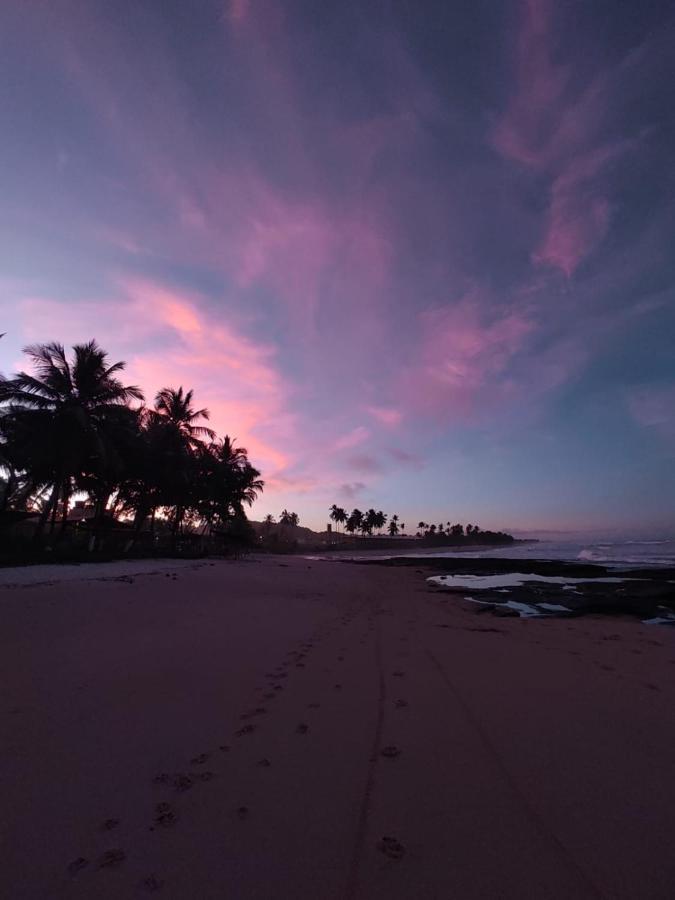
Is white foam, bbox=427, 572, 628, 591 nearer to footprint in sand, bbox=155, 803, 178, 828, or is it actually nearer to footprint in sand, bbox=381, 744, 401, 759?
footprint in sand, bbox=381, 744, 401, 759

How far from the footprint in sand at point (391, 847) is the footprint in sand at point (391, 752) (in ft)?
3.16

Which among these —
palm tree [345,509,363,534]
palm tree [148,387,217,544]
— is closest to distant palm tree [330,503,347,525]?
palm tree [345,509,363,534]

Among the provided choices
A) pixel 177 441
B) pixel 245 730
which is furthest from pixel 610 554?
pixel 245 730

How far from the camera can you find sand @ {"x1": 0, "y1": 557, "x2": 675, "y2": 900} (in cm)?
216

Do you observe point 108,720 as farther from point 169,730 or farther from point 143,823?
point 143,823

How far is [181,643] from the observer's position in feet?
21.0

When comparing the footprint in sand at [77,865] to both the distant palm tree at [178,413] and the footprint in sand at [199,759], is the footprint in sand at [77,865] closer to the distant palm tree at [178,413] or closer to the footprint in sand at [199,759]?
the footprint in sand at [199,759]

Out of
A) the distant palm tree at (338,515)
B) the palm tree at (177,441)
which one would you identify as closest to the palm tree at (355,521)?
the distant palm tree at (338,515)

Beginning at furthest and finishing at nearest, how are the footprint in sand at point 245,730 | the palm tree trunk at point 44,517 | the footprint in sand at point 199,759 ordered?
the palm tree trunk at point 44,517 → the footprint in sand at point 245,730 → the footprint in sand at point 199,759

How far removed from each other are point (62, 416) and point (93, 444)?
232cm

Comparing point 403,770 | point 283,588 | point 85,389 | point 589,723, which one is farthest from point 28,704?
point 85,389

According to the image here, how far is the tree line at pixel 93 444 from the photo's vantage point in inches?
980

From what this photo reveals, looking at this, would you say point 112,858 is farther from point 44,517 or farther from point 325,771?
point 44,517

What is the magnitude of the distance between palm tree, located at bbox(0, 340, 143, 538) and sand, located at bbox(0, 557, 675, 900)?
70.4 ft
